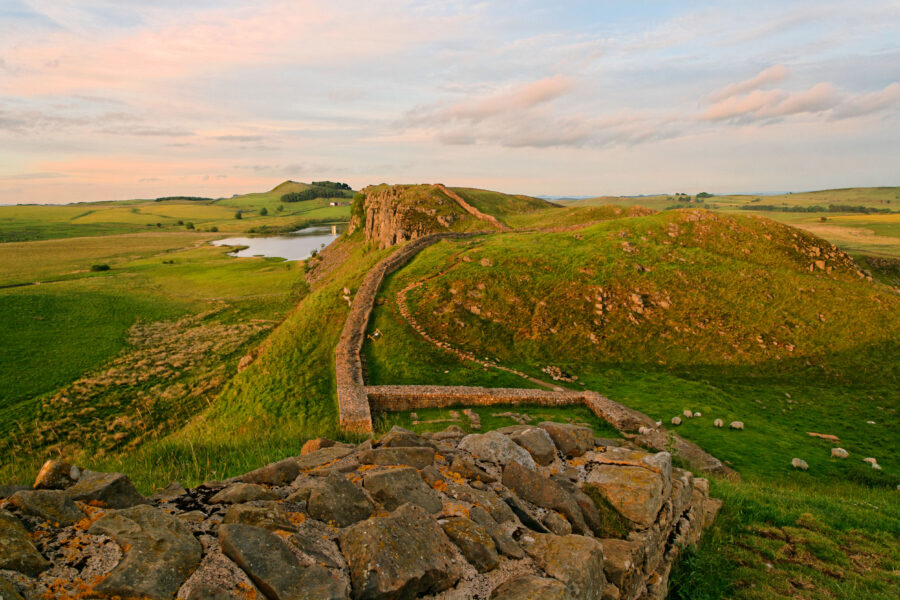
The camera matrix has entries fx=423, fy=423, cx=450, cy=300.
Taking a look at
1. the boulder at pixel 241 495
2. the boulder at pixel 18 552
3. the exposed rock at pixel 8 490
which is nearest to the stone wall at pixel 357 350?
the boulder at pixel 241 495

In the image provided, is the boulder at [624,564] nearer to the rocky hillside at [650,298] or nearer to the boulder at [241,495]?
the boulder at [241,495]

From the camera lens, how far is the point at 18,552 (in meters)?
3.35

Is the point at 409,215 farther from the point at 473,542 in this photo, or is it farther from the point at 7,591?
the point at 7,591

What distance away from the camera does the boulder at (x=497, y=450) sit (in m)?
7.08

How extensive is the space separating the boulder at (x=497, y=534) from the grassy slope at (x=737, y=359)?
3.63 meters

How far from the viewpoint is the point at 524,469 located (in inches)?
260

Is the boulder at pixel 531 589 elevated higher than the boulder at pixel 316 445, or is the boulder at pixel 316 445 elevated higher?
the boulder at pixel 531 589

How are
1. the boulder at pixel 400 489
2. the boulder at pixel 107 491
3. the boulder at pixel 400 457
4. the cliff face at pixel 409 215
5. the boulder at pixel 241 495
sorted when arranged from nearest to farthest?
1. the boulder at pixel 107 491
2. the boulder at pixel 241 495
3. the boulder at pixel 400 489
4. the boulder at pixel 400 457
5. the cliff face at pixel 409 215

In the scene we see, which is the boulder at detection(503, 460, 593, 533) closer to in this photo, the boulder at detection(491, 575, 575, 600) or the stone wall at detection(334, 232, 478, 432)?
the boulder at detection(491, 575, 575, 600)

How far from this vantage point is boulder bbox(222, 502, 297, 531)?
4453mm

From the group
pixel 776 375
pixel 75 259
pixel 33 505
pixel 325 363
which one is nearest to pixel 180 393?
pixel 325 363

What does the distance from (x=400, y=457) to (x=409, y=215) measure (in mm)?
53881

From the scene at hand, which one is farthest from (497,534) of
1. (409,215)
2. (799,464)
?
(409,215)

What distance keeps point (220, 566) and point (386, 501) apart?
6.60ft
